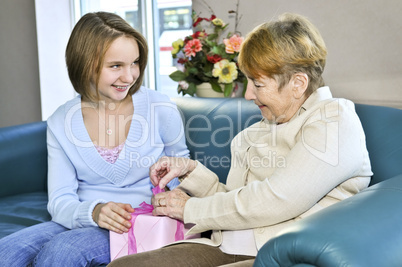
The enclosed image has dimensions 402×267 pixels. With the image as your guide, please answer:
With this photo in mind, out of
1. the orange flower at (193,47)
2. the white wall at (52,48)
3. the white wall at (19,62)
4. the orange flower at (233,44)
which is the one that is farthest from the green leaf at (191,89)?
the white wall at (19,62)

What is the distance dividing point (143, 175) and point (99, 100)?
33 centimetres

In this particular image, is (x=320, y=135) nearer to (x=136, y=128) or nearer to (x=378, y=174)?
(x=378, y=174)

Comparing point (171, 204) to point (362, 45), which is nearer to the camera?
point (171, 204)

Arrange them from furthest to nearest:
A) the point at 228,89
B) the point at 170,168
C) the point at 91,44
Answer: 1. the point at 228,89
2. the point at 91,44
3. the point at 170,168

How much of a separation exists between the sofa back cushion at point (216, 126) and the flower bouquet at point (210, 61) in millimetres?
207

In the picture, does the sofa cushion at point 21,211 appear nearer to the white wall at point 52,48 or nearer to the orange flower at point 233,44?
the orange flower at point 233,44

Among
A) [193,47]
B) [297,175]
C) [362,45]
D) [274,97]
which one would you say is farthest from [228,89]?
[297,175]

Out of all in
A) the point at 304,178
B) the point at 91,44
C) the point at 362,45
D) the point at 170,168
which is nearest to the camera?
the point at 304,178

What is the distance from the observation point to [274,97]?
1.42 metres

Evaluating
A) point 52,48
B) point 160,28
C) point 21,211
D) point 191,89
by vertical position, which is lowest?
point 21,211

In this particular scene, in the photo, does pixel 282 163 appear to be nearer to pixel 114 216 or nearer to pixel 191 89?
pixel 114 216

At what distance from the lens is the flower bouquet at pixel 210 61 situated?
7.45ft

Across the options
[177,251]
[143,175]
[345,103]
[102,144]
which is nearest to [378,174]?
[345,103]

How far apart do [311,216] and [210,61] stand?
1.39 metres
